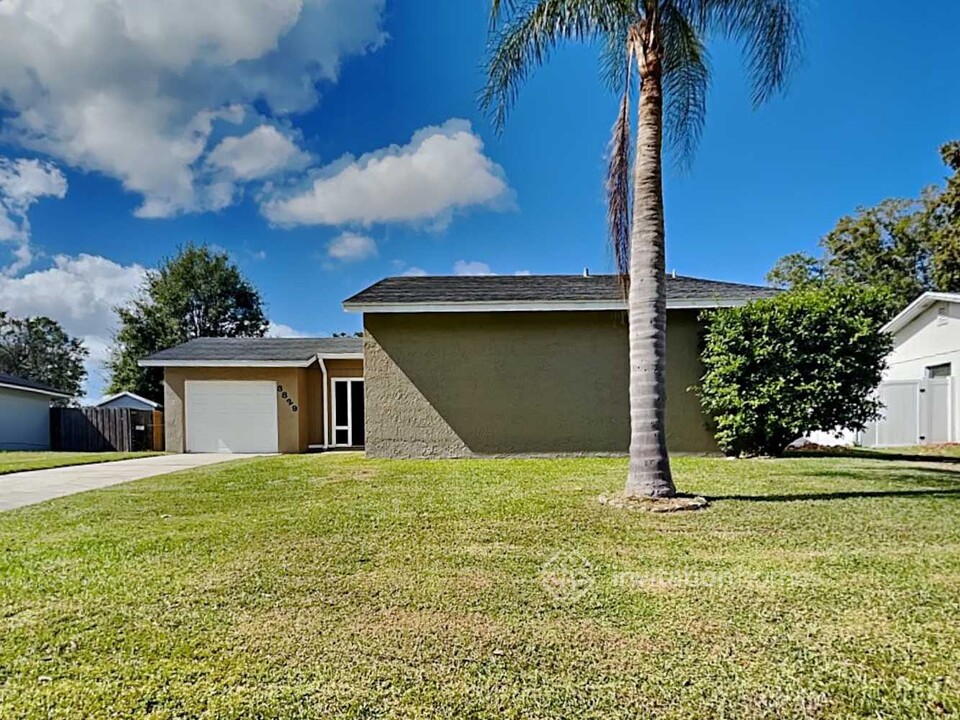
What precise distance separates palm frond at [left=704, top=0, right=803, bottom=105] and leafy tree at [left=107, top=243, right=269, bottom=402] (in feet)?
108

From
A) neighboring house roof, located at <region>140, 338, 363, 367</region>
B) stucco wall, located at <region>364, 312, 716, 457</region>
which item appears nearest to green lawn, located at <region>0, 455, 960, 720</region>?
stucco wall, located at <region>364, 312, 716, 457</region>

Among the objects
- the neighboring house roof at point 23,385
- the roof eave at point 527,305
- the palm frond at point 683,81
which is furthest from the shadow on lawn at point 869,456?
the neighboring house roof at point 23,385

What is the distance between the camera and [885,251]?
3109cm

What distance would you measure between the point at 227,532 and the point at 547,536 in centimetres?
314

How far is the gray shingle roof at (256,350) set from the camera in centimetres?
1653

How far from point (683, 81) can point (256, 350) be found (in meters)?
14.5

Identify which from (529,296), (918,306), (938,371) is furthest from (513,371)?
(918,306)

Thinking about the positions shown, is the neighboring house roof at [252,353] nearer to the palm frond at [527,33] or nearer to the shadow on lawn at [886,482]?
the palm frond at [527,33]

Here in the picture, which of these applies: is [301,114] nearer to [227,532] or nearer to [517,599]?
[227,532]

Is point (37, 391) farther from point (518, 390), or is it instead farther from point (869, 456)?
point (869, 456)

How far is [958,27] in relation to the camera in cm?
1223

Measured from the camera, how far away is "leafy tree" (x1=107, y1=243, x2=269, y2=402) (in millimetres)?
33031

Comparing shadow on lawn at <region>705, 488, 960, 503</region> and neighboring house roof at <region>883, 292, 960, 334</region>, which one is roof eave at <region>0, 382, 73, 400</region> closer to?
shadow on lawn at <region>705, 488, 960, 503</region>

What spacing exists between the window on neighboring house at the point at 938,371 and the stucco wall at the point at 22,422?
30.8 metres
